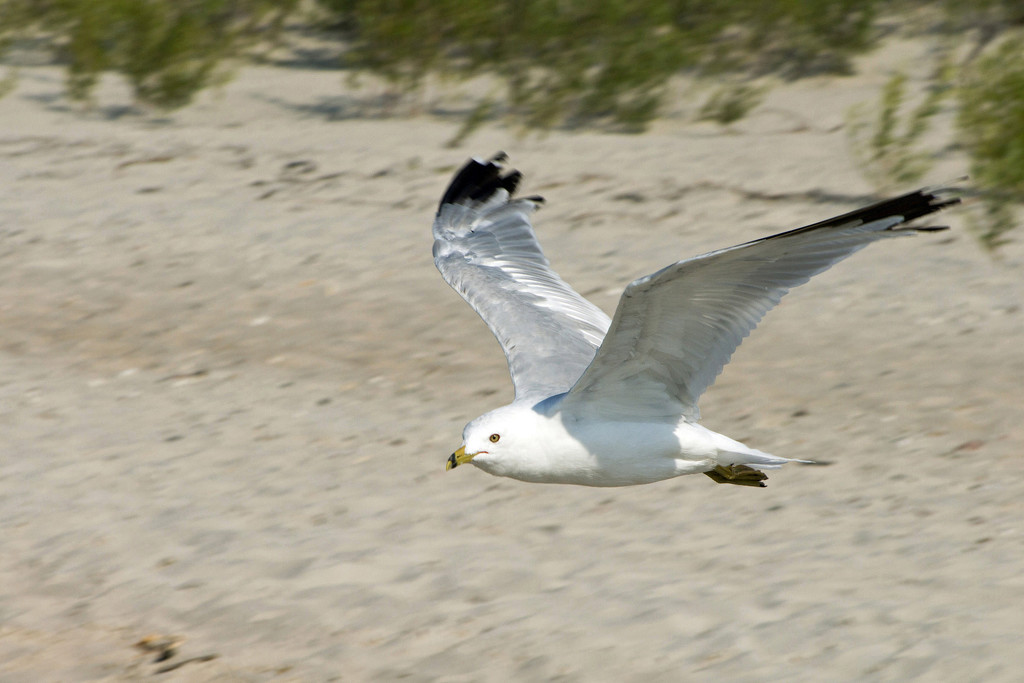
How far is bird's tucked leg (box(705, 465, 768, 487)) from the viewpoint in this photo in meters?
4.69

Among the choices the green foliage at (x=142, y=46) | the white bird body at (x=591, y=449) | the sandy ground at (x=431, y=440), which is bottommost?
the sandy ground at (x=431, y=440)

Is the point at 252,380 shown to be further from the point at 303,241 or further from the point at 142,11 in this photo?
the point at 142,11

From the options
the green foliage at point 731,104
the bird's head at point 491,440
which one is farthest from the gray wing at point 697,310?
the green foliage at point 731,104

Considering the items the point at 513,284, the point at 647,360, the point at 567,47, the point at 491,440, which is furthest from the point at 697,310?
the point at 567,47

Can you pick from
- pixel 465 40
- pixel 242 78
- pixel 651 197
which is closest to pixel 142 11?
pixel 242 78

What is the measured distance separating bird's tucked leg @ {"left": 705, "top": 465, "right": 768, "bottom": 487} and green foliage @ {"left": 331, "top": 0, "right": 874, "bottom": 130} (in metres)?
6.52

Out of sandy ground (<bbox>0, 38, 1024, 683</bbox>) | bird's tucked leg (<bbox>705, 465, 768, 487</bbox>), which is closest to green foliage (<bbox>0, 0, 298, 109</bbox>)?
sandy ground (<bbox>0, 38, 1024, 683</bbox>)

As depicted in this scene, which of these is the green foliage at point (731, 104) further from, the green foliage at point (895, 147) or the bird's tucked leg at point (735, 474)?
the bird's tucked leg at point (735, 474)

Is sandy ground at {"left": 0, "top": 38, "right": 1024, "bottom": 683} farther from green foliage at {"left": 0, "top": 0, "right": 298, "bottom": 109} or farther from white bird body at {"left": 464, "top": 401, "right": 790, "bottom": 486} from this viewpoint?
green foliage at {"left": 0, "top": 0, "right": 298, "bottom": 109}

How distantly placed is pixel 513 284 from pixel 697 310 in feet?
4.89

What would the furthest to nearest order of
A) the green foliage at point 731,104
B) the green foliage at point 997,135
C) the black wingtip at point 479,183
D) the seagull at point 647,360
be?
the green foliage at point 731,104
the green foliage at point 997,135
the black wingtip at point 479,183
the seagull at point 647,360

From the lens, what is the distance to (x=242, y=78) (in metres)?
13.0

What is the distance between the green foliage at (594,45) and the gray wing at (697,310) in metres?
7.08

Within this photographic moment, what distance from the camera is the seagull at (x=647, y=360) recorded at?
→ 350 cm
